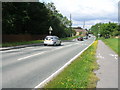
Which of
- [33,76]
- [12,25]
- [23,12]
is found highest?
[23,12]

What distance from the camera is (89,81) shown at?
23.9 ft

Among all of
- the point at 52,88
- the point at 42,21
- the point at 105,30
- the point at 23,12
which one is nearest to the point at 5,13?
the point at 23,12

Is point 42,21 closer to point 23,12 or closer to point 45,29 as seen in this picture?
point 45,29

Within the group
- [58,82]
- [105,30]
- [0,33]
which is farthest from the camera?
[105,30]

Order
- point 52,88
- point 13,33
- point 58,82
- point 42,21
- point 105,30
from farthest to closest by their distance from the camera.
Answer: point 105,30, point 42,21, point 13,33, point 58,82, point 52,88

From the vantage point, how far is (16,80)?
7715 millimetres

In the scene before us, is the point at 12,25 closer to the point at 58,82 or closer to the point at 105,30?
the point at 58,82

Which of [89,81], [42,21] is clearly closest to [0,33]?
[42,21]

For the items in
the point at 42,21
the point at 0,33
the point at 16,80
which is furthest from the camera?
the point at 42,21

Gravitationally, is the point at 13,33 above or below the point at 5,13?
below

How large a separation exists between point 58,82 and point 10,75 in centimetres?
242

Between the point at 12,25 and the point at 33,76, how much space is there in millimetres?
28376

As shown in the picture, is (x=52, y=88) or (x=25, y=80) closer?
(x=52, y=88)

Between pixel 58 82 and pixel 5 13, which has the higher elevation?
pixel 5 13
